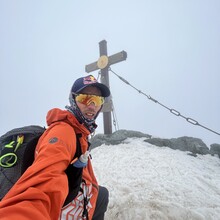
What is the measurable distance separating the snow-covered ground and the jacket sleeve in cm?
258

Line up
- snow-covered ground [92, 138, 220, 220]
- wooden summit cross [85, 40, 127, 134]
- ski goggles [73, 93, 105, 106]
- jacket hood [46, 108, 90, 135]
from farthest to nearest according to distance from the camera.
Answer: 1. wooden summit cross [85, 40, 127, 134]
2. snow-covered ground [92, 138, 220, 220]
3. ski goggles [73, 93, 105, 106]
4. jacket hood [46, 108, 90, 135]

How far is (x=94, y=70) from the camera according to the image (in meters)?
9.59

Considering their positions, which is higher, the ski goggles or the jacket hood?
the ski goggles

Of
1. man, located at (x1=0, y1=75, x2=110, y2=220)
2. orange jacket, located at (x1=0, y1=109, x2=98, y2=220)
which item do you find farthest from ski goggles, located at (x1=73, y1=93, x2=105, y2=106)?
orange jacket, located at (x1=0, y1=109, x2=98, y2=220)

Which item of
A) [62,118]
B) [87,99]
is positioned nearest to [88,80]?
[87,99]

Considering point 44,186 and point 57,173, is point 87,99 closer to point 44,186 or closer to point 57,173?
point 57,173

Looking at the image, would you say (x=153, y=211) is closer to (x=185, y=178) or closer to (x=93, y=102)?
(x=185, y=178)

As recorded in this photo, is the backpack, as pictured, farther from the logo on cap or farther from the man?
the logo on cap

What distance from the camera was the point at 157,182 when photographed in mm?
4559

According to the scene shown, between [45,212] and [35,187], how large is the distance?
189mm

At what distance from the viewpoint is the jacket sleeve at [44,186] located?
118 cm

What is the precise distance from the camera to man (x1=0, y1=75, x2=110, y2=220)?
122 cm

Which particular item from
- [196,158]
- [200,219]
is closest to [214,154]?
[196,158]

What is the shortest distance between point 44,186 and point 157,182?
150 inches
